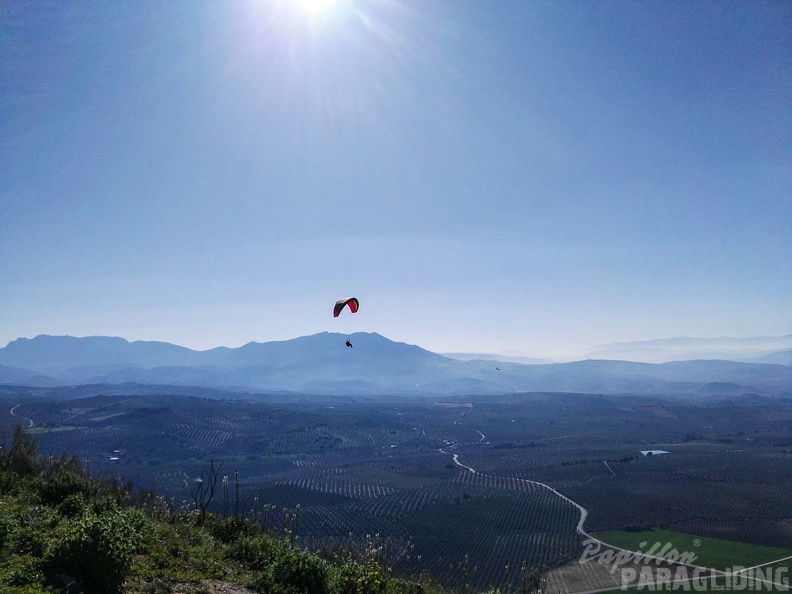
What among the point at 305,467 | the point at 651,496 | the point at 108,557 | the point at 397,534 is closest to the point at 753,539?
the point at 651,496

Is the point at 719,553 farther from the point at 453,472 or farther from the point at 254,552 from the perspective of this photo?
the point at 254,552

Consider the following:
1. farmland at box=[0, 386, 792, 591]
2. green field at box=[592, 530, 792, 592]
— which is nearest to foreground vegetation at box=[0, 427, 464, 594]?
farmland at box=[0, 386, 792, 591]

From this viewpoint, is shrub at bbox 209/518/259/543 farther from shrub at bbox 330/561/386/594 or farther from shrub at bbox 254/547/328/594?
shrub at bbox 330/561/386/594

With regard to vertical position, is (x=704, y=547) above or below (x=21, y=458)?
below

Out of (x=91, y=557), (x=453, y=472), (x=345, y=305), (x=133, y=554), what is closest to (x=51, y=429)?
(x=453, y=472)

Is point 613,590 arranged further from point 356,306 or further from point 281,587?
point 281,587
